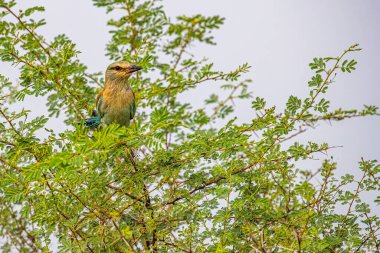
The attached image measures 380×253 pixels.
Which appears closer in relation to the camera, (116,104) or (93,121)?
(93,121)

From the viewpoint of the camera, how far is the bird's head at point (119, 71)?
4600mm

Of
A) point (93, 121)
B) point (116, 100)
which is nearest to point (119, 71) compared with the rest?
point (116, 100)

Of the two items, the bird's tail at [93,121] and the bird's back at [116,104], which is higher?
the bird's back at [116,104]

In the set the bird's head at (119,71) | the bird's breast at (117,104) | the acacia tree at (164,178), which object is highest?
the bird's head at (119,71)

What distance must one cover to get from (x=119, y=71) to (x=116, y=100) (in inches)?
10.2

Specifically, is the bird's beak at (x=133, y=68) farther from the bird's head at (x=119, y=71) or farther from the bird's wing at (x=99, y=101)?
the bird's wing at (x=99, y=101)

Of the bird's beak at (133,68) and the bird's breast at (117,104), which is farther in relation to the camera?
the bird's breast at (117,104)

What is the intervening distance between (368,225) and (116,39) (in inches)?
103

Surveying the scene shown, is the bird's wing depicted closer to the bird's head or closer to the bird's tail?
the bird's head

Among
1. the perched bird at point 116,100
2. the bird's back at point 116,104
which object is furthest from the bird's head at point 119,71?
the bird's back at point 116,104

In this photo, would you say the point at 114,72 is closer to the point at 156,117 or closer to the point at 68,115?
the point at 68,115

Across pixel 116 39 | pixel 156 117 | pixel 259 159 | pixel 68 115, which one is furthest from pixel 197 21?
pixel 156 117

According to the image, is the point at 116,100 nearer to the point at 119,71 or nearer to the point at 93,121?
the point at 119,71

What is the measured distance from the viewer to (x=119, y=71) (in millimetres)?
4707
